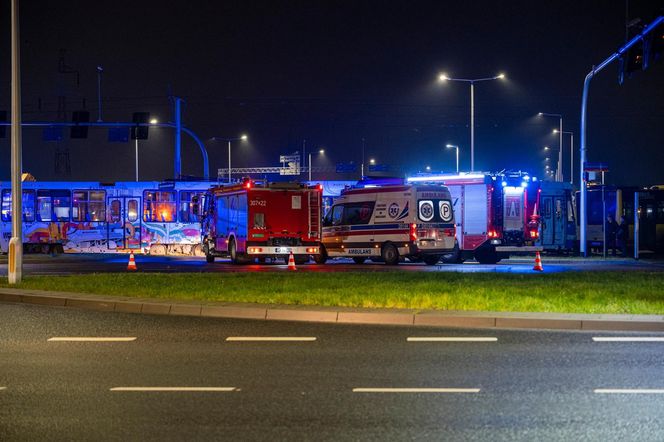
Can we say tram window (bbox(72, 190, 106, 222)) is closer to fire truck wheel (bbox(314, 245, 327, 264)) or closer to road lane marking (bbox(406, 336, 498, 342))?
fire truck wheel (bbox(314, 245, 327, 264))

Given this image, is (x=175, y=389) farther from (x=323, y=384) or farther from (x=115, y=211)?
(x=115, y=211)

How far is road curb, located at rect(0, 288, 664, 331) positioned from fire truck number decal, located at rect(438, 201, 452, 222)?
15106 mm

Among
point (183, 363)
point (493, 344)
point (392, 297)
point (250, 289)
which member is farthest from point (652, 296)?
point (183, 363)

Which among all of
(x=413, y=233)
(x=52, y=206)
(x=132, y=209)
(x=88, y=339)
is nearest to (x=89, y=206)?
(x=52, y=206)

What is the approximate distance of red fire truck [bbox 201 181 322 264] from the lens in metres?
31.2

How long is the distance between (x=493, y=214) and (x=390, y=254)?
13.4 feet

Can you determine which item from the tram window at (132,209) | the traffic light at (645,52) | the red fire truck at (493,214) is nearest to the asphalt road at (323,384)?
the traffic light at (645,52)

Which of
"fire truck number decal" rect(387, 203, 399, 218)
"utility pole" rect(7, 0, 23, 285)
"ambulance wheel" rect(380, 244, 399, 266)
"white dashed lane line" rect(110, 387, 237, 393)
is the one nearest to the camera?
"white dashed lane line" rect(110, 387, 237, 393)

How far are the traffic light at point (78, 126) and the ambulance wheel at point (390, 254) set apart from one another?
16.7m

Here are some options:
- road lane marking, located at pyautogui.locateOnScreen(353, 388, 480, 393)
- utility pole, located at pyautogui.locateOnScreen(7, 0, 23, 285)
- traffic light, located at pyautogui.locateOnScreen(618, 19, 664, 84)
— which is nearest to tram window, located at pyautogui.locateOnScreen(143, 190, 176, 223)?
utility pole, located at pyautogui.locateOnScreen(7, 0, 23, 285)

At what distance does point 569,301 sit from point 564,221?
80.3 feet

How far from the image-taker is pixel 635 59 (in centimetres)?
2408

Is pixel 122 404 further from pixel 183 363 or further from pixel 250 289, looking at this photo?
pixel 250 289

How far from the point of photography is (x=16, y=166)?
817 inches
